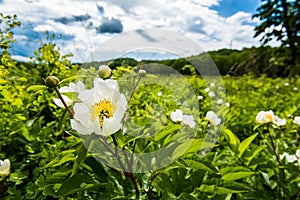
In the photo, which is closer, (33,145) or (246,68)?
(33,145)

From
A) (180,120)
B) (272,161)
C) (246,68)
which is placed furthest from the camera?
(246,68)

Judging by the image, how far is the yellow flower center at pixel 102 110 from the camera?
705mm

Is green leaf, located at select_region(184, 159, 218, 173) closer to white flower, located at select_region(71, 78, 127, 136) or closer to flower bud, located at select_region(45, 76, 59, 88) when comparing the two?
white flower, located at select_region(71, 78, 127, 136)

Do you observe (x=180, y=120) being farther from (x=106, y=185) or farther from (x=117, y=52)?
(x=106, y=185)

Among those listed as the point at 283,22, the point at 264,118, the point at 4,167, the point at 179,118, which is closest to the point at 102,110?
the point at 4,167

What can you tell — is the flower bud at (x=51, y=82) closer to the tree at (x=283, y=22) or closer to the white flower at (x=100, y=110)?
the white flower at (x=100, y=110)

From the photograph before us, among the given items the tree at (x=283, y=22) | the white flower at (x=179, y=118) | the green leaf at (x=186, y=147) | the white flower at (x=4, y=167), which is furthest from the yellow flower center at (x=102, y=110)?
the tree at (x=283, y=22)

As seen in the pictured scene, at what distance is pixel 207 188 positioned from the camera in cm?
89

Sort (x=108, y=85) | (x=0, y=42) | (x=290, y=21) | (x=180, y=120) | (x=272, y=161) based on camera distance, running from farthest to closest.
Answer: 1. (x=290, y=21)
2. (x=272, y=161)
3. (x=180, y=120)
4. (x=0, y=42)
5. (x=108, y=85)

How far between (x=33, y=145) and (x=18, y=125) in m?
0.11

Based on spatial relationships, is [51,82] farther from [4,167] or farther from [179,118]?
[179,118]

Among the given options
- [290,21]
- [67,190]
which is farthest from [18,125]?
[290,21]

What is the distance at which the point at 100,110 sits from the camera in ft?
2.34

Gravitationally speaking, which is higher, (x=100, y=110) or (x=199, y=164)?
(x=100, y=110)
